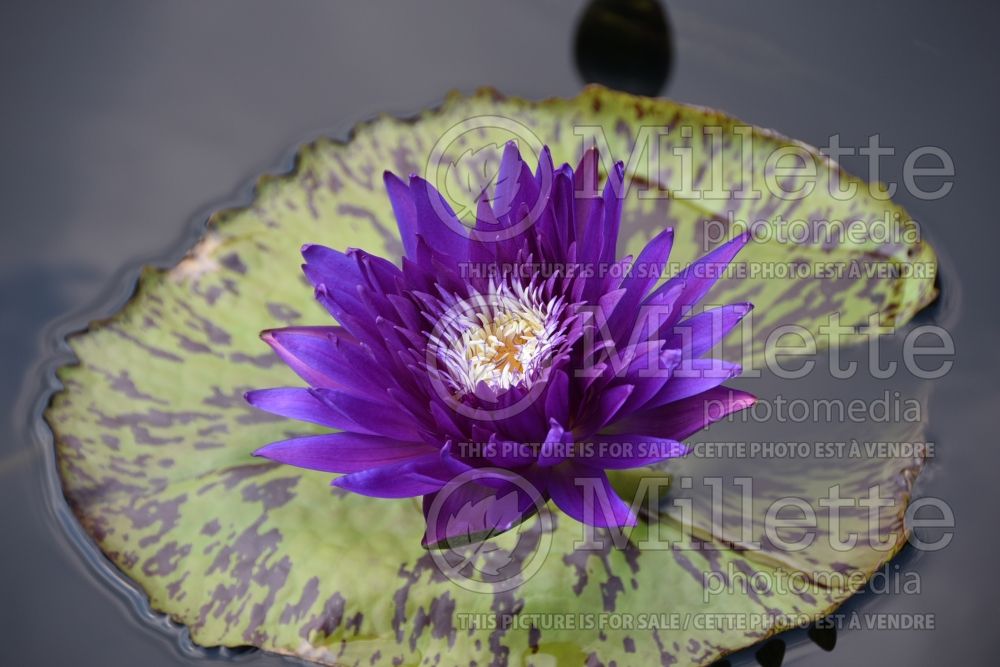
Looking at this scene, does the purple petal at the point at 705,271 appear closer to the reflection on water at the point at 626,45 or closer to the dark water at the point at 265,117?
the dark water at the point at 265,117

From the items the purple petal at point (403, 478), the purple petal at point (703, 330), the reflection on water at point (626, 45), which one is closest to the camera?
the purple petal at point (403, 478)

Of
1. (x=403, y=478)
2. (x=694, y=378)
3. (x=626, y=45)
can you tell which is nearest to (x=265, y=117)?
(x=626, y=45)

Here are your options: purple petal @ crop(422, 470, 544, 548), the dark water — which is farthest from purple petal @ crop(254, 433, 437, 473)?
the dark water

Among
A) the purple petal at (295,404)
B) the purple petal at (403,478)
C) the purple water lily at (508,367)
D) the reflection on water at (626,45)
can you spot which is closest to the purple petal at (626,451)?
the purple water lily at (508,367)

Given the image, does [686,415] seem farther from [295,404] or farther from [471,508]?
[295,404]

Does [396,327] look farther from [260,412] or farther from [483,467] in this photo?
[260,412]

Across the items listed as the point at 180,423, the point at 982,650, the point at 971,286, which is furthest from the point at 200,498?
the point at 971,286
